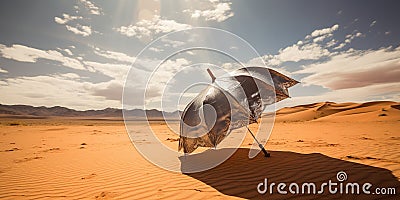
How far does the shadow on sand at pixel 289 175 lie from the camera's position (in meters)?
3.47

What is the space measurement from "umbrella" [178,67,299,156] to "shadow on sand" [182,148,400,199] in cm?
82

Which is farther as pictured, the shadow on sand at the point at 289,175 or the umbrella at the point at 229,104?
the umbrella at the point at 229,104

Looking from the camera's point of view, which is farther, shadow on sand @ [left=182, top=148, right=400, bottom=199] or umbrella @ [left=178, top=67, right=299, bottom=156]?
umbrella @ [left=178, top=67, right=299, bottom=156]

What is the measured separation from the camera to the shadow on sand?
347 cm

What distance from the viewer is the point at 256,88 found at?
16.8ft

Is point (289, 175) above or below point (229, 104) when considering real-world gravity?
below

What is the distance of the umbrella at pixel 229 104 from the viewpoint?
4230 mm

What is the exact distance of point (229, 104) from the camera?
171 inches

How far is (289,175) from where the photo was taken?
434cm

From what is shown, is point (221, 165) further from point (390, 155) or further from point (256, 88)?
point (390, 155)

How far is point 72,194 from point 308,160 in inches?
212

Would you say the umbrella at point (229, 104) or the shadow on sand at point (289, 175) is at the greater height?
the umbrella at point (229, 104)

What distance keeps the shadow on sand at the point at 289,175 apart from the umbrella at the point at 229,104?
82 cm

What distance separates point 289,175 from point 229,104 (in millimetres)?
1916
